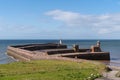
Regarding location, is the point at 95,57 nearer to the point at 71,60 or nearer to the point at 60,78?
the point at 71,60

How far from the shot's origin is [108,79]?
65.7 feet

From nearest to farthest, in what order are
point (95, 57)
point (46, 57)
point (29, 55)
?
point (46, 57)
point (95, 57)
point (29, 55)

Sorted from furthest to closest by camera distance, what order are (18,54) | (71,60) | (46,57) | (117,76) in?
(18,54)
(46,57)
(71,60)
(117,76)

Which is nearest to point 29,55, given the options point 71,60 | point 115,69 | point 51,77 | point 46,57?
point 46,57

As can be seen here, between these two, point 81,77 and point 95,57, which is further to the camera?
point 95,57

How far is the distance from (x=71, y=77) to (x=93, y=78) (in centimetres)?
131

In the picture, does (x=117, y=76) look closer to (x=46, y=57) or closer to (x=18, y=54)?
(x=46, y=57)

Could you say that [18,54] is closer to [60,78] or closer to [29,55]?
[29,55]

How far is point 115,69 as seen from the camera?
1026 inches

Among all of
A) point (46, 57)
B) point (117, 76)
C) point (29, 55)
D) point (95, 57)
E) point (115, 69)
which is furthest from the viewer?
point (29, 55)

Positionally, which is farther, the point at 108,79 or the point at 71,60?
the point at 71,60

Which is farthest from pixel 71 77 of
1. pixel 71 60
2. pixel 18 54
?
pixel 18 54

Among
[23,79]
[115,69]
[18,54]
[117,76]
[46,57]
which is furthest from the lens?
[18,54]

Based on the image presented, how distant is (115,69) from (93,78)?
6.21 m
